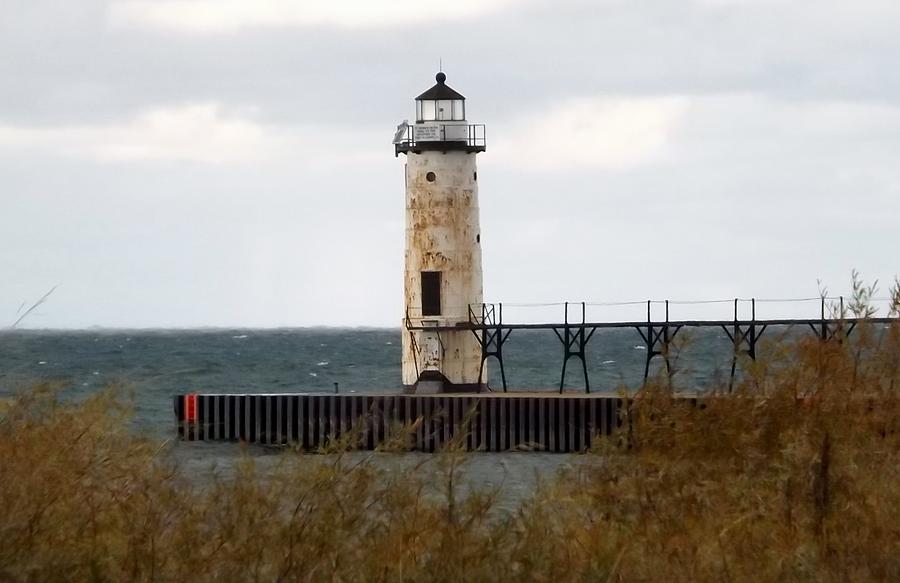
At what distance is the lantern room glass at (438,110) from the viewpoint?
131 ft

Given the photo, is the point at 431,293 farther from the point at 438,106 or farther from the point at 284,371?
the point at 284,371

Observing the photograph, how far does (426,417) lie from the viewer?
34.2 metres

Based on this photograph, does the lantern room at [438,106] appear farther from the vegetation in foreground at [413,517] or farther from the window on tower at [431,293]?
the vegetation in foreground at [413,517]

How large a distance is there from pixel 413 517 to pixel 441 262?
2830cm

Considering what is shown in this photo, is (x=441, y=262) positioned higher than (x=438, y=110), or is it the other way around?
(x=438, y=110)

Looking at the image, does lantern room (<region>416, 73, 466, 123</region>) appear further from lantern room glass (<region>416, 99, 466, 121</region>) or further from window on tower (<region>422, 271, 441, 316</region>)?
window on tower (<region>422, 271, 441, 316</region>)

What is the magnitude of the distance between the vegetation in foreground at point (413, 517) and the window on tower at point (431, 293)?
80.7 feet

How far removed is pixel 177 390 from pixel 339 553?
188 ft

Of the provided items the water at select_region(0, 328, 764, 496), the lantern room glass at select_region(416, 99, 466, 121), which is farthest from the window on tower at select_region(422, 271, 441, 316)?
Answer: the water at select_region(0, 328, 764, 496)

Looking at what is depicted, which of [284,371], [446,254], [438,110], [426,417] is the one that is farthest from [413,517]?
[284,371]

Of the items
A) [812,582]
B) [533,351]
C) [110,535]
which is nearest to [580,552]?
[812,582]

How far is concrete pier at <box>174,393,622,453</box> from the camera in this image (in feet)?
115

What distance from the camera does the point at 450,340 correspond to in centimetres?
3897

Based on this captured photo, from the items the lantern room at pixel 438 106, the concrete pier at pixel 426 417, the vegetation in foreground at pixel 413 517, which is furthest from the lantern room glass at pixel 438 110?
the vegetation in foreground at pixel 413 517
